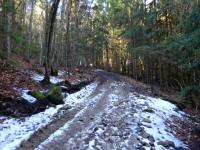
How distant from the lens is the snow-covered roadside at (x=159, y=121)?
1056 cm

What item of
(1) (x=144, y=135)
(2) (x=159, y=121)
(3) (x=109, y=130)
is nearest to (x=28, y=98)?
(3) (x=109, y=130)

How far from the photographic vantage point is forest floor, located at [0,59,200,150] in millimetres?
9625

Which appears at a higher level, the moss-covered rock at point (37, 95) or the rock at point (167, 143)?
the moss-covered rock at point (37, 95)

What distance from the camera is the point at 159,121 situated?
13.0 metres

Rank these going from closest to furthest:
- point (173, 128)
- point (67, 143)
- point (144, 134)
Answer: point (67, 143)
point (144, 134)
point (173, 128)

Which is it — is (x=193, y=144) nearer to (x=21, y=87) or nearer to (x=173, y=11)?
(x=21, y=87)

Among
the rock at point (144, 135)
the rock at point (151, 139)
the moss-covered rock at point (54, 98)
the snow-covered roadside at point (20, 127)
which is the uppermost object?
the moss-covered rock at point (54, 98)

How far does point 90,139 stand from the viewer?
9.98 metres

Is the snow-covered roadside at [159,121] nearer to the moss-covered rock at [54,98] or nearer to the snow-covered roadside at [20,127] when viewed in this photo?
the snow-covered roadside at [20,127]

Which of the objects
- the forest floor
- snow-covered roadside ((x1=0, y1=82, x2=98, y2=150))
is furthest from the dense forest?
snow-covered roadside ((x1=0, y1=82, x2=98, y2=150))

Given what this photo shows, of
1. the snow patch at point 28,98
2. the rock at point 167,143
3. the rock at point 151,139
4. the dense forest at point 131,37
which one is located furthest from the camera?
the dense forest at point 131,37

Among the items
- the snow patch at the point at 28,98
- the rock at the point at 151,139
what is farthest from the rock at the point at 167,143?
the snow patch at the point at 28,98

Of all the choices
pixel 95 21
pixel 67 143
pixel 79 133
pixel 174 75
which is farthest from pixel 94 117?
pixel 95 21

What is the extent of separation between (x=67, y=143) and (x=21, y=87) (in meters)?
7.53
